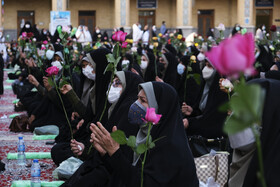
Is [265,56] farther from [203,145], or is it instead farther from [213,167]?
[213,167]

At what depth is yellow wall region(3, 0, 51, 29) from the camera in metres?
29.3

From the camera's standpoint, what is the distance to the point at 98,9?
1168 inches

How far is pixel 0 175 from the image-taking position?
4.86 meters

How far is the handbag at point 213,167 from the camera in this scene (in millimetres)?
3486

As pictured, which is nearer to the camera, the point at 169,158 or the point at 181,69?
the point at 169,158

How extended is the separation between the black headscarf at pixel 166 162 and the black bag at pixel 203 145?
62.3 inches

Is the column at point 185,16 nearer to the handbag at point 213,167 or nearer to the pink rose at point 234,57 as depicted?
the handbag at point 213,167

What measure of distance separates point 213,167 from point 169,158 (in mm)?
993

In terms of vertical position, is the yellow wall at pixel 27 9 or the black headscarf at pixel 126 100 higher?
the yellow wall at pixel 27 9

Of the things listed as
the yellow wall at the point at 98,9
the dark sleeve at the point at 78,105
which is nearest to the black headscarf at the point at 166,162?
the dark sleeve at the point at 78,105

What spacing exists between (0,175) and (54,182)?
26.7 inches

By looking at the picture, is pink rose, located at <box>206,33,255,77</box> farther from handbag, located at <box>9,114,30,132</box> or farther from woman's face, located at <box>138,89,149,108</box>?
handbag, located at <box>9,114,30,132</box>

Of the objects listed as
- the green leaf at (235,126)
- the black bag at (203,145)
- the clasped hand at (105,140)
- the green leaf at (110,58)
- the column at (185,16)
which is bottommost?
the black bag at (203,145)

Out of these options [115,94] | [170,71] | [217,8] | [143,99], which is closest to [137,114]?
[143,99]
